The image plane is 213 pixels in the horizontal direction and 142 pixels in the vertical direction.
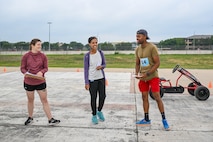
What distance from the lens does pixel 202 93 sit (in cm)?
691

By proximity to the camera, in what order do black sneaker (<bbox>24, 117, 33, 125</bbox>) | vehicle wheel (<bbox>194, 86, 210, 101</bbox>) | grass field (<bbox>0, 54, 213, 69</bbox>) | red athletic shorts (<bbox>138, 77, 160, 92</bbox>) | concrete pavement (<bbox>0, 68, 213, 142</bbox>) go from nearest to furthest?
1. concrete pavement (<bbox>0, 68, 213, 142</bbox>)
2. red athletic shorts (<bbox>138, 77, 160, 92</bbox>)
3. black sneaker (<bbox>24, 117, 33, 125</bbox>)
4. vehicle wheel (<bbox>194, 86, 210, 101</bbox>)
5. grass field (<bbox>0, 54, 213, 69</bbox>)

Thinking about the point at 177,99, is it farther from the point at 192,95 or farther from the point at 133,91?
the point at 133,91

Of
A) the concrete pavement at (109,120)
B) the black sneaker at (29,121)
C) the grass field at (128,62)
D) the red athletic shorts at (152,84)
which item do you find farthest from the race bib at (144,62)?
the grass field at (128,62)

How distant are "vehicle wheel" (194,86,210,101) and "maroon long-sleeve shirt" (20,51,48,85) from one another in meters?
4.13

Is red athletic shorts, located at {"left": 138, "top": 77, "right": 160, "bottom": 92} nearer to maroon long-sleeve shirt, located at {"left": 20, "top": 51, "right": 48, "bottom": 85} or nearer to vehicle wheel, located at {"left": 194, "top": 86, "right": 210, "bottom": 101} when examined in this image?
maroon long-sleeve shirt, located at {"left": 20, "top": 51, "right": 48, "bottom": 85}

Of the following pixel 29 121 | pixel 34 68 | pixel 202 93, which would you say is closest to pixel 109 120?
pixel 29 121

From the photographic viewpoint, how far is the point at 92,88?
4.80 meters

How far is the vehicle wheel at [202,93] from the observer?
6879mm

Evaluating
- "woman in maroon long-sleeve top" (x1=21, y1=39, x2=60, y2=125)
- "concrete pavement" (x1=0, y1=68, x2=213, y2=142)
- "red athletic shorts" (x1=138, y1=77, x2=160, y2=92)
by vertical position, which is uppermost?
"woman in maroon long-sleeve top" (x1=21, y1=39, x2=60, y2=125)

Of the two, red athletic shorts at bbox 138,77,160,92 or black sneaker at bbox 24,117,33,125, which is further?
black sneaker at bbox 24,117,33,125

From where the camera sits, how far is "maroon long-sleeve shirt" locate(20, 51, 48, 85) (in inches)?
178

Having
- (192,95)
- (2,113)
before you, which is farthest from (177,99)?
(2,113)

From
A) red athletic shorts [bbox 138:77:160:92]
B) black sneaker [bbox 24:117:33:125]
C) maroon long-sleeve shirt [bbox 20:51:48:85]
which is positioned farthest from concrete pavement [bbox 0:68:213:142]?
maroon long-sleeve shirt [bbox 20:51:48:85]

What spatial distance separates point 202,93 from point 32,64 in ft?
14.6
